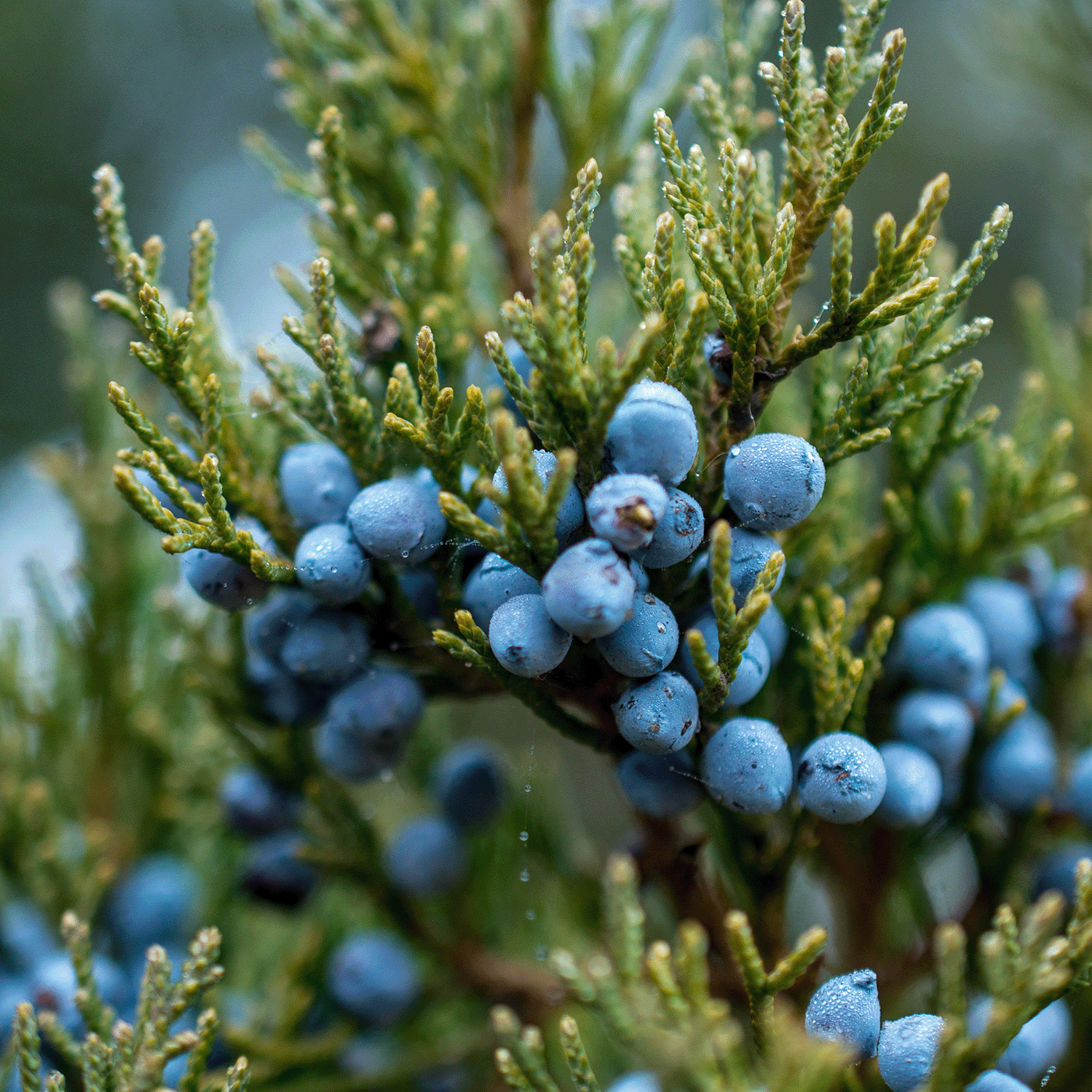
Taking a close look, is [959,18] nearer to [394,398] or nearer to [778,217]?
[778,217]

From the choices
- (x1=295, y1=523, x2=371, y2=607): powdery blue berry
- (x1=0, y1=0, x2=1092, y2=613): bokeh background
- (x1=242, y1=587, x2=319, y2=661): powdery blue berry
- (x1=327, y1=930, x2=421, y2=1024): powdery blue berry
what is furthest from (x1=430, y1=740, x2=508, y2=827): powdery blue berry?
(x1=0, y1=0, x2=1092, y2=613): bokeh background

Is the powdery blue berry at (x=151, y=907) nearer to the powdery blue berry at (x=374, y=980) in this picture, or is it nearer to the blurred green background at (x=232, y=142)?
the powdery blue berry at (x=374, y=980)

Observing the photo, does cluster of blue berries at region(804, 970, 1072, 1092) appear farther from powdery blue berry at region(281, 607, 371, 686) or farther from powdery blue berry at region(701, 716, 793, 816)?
powdery blue berry at region(281, 607, 371, 686)

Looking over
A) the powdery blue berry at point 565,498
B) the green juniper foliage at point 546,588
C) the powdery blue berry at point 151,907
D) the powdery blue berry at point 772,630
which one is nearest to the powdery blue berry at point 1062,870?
the green juniper foliage at point 546,588

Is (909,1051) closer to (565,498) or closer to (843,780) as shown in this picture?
(843,780)

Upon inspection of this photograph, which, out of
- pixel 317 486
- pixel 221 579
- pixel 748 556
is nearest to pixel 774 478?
pixel 748 556

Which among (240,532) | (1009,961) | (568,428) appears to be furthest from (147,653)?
(1009,961)
